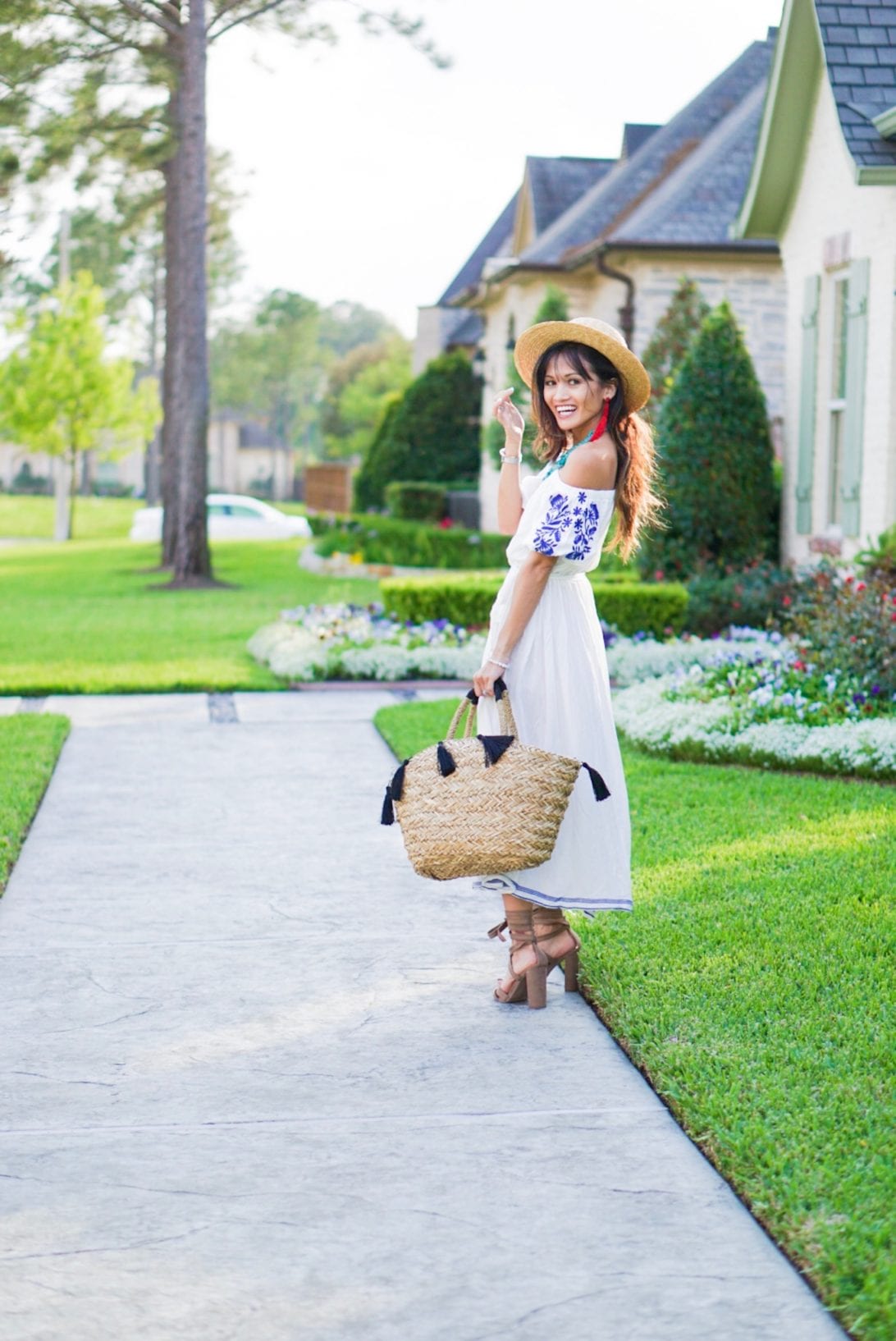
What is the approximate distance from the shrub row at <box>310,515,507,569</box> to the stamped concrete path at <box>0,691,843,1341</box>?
14.5m

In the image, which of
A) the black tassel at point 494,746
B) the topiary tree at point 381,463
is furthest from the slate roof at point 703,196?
the black tassel at point 494,746

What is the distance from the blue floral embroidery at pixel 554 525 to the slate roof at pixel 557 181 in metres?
24.2

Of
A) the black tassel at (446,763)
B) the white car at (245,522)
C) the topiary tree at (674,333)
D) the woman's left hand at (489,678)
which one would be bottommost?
the black tassel at (446,763)

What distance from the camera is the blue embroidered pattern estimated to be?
468cm

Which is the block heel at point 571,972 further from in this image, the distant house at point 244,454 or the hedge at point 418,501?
the distant house at point 244,454

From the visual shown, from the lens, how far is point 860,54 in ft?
40.5

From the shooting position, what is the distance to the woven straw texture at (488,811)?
4535 millimetres

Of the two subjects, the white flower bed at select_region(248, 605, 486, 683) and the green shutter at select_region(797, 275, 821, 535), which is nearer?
the white flower bed at select_region(248, 605, 486, 683)

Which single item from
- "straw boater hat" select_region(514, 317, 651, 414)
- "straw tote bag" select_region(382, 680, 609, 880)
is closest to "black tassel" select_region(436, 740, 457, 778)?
"straw tote bag" select_region(382, 680, 609, 880)

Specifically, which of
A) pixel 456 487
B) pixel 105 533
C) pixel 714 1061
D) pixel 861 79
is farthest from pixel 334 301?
pixel 714 1061

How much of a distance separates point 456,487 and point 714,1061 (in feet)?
86.2

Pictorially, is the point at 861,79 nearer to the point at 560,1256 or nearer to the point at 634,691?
the point at 634,691

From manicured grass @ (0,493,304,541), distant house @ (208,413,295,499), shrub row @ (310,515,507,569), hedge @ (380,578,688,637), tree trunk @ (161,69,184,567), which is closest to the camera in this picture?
hedge @ (380,578,688,637)

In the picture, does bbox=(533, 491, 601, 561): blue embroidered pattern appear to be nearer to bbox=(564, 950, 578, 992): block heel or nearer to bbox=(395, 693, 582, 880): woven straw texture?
bbox=(395, 693, 582, 880): woven straw texture
